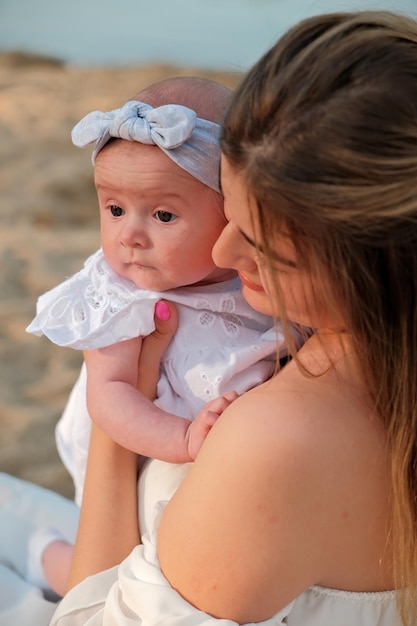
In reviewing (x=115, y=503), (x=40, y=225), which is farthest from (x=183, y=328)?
(x=40, y=225)

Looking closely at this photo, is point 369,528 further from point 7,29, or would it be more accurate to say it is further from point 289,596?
point 7,29

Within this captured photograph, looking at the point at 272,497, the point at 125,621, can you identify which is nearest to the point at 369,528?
the point at 272,497

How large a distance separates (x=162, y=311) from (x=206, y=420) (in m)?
0.28

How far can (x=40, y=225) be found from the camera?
16.4 ft

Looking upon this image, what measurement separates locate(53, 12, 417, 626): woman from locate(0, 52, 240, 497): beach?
1764 mm

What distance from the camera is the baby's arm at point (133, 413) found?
1.59 m

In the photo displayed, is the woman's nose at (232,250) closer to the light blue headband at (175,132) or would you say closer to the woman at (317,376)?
the woman at (317,376)

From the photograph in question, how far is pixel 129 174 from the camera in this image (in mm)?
1676

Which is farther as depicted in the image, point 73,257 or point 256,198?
point 73,257

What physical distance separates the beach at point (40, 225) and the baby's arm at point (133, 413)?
136 cm

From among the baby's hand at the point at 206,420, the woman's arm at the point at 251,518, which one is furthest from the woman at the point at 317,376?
the baby's hand at the point at 206,420

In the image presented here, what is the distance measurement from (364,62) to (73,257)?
357 cm

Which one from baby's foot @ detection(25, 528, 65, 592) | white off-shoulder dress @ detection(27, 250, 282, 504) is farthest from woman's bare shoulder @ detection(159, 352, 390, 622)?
baby's foot @ detection(25, 528, 65, 592)

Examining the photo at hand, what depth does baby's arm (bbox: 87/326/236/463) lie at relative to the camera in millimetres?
1592
